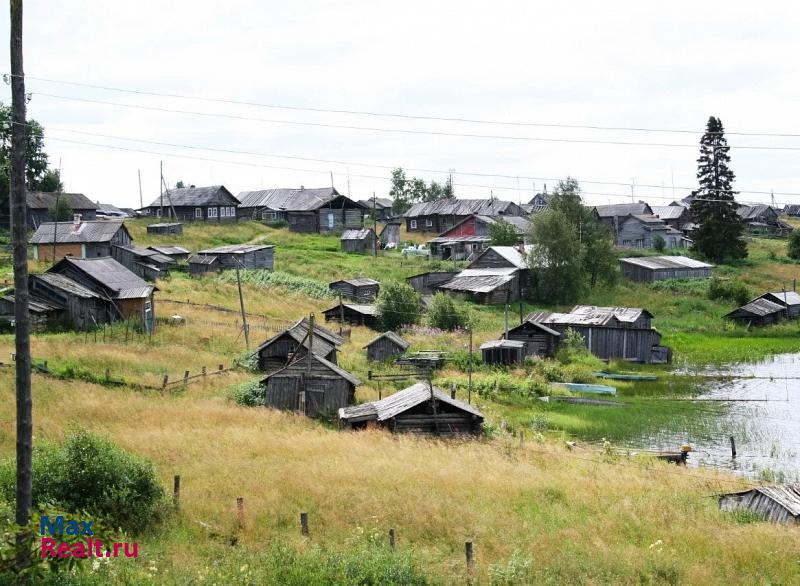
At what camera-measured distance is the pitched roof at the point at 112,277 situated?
141ft

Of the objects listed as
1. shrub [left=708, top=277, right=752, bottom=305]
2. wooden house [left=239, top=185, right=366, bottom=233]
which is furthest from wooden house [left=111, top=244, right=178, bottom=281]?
shrub [left=708, top=277, right=752, bottom=305]

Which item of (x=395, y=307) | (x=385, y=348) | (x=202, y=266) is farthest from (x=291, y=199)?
(x=385, y=348)

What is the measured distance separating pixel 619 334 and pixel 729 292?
850 inches

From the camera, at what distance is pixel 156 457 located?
20422mm

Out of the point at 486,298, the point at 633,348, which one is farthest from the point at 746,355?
the point at 486,298

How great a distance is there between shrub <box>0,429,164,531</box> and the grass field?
614 millimetres

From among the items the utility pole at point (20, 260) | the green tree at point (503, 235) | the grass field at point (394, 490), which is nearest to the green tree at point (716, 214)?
the green tree at point (503, 235)

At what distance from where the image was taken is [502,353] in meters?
42.0

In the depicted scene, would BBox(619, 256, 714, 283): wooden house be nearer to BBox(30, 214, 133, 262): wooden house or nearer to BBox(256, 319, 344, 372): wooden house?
BBox(30, 214, 133, 262): wooden house

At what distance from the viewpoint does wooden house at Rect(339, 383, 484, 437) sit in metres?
25.7

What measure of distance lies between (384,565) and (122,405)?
15.4 meters

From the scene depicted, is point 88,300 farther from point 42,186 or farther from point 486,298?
point 42,186

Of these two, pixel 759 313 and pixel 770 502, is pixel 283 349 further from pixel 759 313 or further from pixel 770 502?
pixel 759 313

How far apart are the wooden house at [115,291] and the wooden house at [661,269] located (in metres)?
44.6
